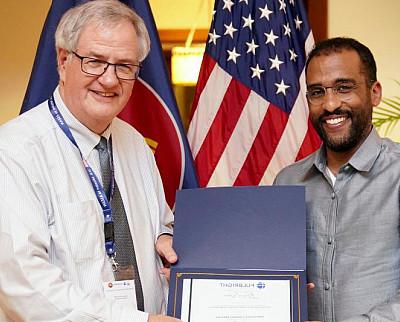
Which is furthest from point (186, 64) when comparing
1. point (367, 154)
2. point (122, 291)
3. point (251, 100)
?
point (122, 291)

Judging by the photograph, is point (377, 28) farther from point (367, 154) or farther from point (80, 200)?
point (80, 200)

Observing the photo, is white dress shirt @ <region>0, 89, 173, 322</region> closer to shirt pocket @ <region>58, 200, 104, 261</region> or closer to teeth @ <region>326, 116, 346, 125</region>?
shirt pocket @ <region>58, 200, 104, 261</region>

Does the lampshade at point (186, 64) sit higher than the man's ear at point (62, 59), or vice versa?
the lampshade at point (186, 64)

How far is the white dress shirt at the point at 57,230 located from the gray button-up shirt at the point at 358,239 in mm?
490

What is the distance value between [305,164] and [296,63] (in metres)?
0.99

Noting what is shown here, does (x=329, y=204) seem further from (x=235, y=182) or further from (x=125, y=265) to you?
(x=235, y=182)

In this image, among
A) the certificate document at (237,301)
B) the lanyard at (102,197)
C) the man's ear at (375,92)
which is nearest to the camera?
the certificate document at (237,301)

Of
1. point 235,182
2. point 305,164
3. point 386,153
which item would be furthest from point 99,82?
point 235,182

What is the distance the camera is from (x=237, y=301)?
5.74 feet

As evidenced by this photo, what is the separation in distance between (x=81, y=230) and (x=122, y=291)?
21 cm

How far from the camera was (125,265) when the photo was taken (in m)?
1.87

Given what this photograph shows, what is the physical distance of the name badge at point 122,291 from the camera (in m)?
1.78

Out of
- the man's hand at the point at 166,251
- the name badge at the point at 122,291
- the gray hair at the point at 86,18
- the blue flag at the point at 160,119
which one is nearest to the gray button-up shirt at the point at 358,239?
the man's hand at the point at 166,251

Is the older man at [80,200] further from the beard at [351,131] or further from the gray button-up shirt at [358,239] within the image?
the beard at [351,131]
